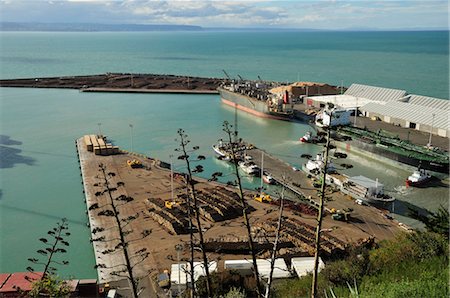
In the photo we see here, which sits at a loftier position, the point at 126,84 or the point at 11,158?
the point at 126,84

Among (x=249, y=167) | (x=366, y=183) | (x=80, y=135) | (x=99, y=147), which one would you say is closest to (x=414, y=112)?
(x=366, y=183)

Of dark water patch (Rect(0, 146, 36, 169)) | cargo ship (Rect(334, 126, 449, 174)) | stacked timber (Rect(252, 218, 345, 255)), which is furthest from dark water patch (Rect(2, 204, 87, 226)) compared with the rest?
cargo ship (Rect(334, 126, 449, 174))

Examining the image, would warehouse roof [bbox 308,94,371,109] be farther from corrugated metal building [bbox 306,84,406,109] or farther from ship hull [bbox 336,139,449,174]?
ship hull [bbox 336,139,449,174]

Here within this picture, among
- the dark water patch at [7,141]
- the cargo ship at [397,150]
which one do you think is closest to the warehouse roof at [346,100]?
the cargo ship at [397,150]

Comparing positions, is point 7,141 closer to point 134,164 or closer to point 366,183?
point 134,164

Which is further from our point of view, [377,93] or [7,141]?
[377,93]

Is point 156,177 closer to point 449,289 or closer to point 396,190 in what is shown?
point 396,190
